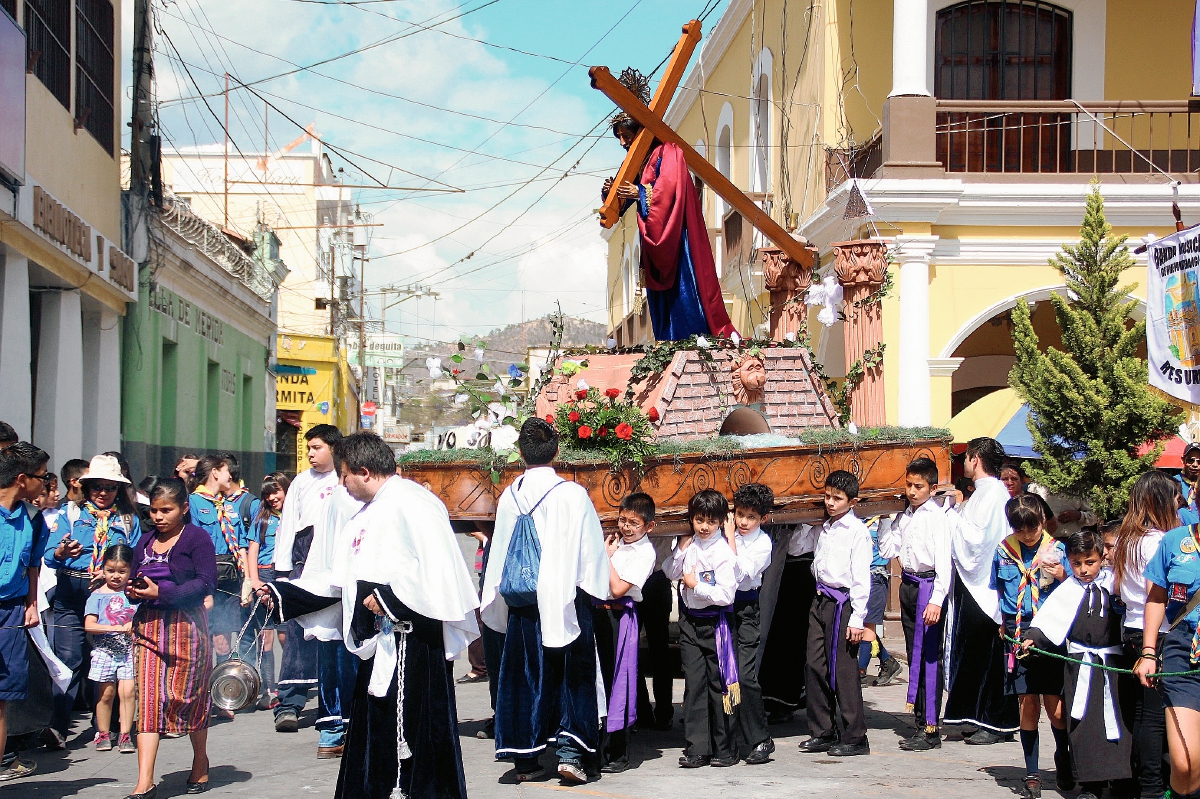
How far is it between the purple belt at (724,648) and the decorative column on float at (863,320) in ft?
13.4

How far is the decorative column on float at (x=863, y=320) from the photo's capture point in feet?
34.9

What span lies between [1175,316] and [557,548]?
4403 mm

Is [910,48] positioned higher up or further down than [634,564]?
higher up

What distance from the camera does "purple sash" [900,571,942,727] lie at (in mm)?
7270

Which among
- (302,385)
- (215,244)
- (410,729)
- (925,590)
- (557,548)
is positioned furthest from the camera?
(302,385)

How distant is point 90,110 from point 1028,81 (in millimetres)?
11277

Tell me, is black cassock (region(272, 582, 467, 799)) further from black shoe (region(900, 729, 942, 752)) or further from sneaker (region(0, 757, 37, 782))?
black shoe (region(900, 729, 942, 752))

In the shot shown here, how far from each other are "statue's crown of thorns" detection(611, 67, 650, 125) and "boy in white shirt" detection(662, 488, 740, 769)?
10.2 ft

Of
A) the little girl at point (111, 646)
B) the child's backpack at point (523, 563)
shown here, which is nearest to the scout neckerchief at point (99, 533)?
the little girl at point (111, 646)

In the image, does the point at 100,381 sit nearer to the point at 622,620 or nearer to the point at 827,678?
the point at 622,620

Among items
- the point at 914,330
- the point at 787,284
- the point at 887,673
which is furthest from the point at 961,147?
the point at 887,673

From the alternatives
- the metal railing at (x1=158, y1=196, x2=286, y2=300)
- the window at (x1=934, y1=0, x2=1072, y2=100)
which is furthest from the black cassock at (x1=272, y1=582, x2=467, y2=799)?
the metal railing at (x1=158, y1=196, x2=286, y2=300)

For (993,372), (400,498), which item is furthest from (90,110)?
(993,372)

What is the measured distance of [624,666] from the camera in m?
6.89
